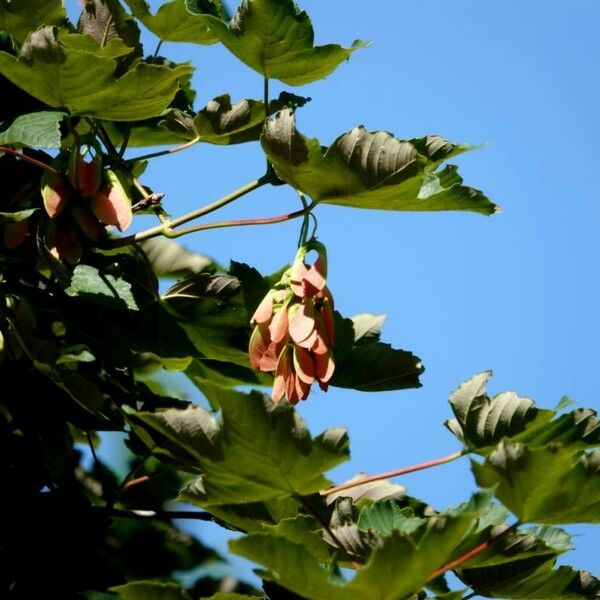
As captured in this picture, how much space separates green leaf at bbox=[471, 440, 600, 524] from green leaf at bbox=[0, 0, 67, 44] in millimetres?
777

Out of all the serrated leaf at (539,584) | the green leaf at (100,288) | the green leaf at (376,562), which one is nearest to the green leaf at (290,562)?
the green leaf at (376,562)

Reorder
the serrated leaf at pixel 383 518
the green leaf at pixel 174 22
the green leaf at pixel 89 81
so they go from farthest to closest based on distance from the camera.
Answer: the green leaf at pixel 174 22, the green leaf at pixel 89 81, the serrated leaf at pixel 383 518

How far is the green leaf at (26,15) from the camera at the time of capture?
1342 millimetres

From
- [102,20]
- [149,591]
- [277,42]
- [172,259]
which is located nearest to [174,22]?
[102,20]

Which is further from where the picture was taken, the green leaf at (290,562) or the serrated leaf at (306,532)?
the serrated leaf at (306,532)

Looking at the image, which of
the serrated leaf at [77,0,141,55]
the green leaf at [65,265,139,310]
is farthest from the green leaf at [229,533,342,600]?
the serrated leaf at [77,0,141,55]

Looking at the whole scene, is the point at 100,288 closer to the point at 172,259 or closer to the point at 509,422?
the point at 172,259

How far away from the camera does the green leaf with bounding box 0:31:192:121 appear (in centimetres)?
120

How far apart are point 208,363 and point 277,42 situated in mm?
428

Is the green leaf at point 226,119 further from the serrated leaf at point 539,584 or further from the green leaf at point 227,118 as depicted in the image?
the serrated leaf at point 539,584

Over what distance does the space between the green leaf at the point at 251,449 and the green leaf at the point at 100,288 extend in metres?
0.35

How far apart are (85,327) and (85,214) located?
0.15 meters

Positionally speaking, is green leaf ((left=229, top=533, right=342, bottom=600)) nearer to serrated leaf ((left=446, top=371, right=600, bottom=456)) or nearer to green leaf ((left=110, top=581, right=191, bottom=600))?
green leaf ((left=110, top=581, right=191, bottom=600))

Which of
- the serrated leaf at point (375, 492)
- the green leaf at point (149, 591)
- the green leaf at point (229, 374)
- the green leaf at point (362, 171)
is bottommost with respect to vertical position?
the green leaf at point (149, 591)
